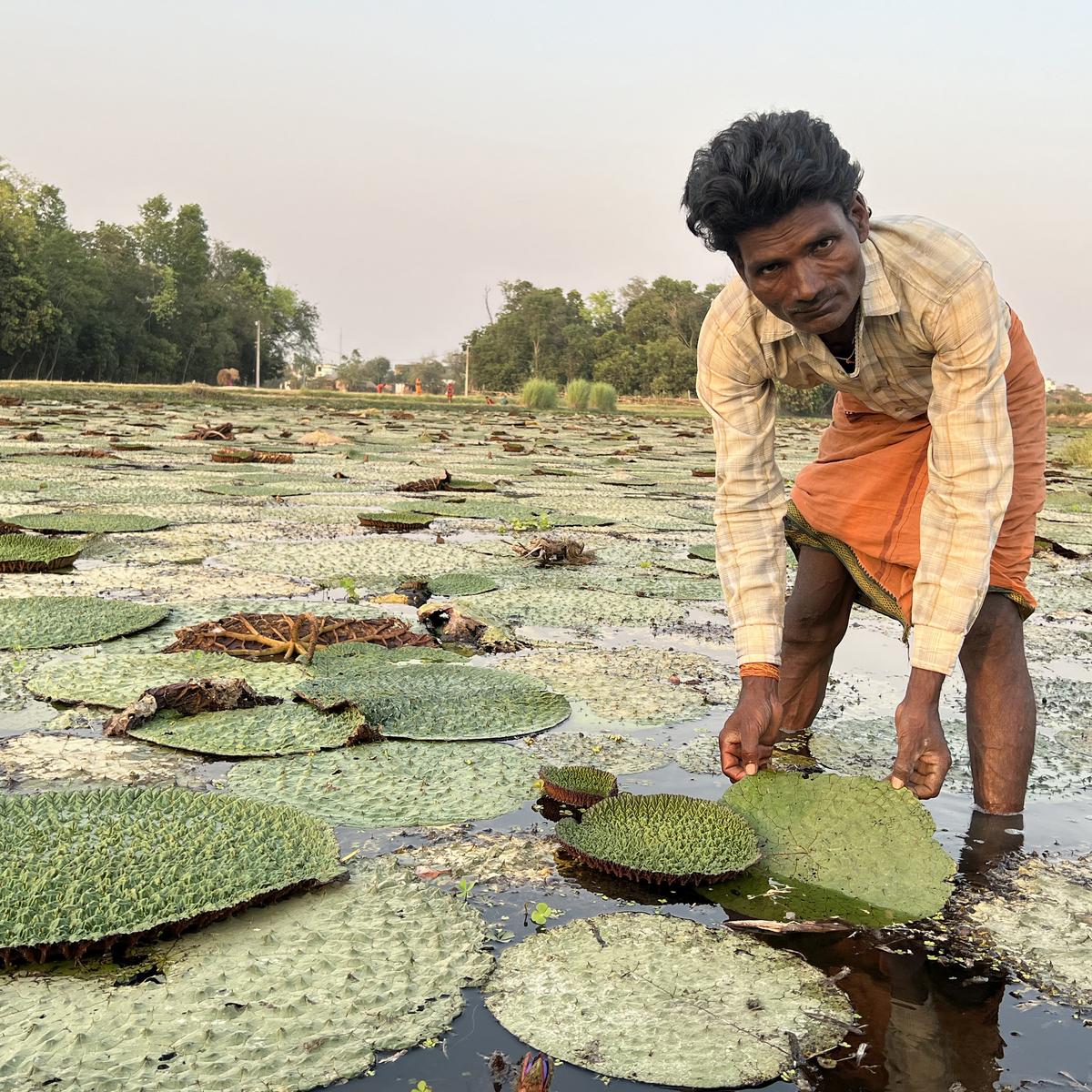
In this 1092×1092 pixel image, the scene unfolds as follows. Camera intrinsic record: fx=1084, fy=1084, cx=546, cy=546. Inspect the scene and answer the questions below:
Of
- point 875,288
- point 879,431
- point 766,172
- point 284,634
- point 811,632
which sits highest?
point 766,172

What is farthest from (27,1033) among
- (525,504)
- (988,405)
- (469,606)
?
(525,504)

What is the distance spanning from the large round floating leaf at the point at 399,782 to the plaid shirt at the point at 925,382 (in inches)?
20.5

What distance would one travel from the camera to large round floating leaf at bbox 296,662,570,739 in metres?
2.18

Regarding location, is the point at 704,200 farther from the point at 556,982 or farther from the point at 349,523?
the point at 349,523

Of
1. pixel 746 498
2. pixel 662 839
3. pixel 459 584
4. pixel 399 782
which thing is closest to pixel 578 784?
pixel 662 839

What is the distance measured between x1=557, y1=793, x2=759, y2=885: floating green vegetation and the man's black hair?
0.91 metres

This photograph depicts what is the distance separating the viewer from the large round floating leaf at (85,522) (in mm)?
4285

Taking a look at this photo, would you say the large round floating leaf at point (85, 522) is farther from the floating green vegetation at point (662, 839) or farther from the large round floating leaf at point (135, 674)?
the floating green vegetation at point (662, 839)

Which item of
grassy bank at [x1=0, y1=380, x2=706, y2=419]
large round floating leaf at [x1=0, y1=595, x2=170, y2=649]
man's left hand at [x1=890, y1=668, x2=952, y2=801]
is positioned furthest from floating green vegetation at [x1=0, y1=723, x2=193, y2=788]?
grassy bank at [x1=0, y1=380, x2=706, y2=419]

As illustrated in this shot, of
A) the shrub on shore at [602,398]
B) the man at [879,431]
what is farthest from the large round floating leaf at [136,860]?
the shrub on shore at [602,398]

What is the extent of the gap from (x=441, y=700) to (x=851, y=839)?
95 cm

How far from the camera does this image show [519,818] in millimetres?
1819

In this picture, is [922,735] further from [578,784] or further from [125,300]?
[125,300]

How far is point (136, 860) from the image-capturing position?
1439 millimetres
